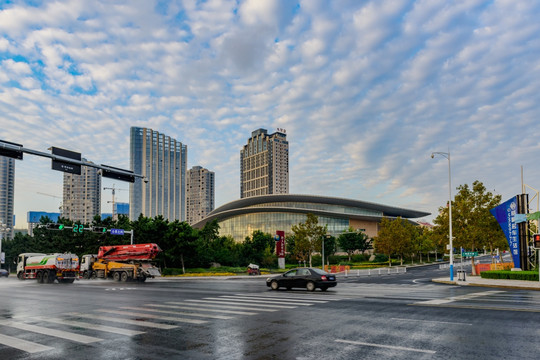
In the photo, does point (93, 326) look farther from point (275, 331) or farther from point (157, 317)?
point (275, 331)

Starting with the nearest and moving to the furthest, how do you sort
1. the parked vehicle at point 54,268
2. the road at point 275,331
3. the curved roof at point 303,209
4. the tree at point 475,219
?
the road at point 275,331 < the parked vehicle at point 54,268 < the tree at point 475,219 < the curved roof at point 303,209

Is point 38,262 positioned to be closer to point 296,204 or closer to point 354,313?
point 354,313

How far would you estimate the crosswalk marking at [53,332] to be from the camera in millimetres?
10141

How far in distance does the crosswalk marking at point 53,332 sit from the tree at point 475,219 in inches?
1645

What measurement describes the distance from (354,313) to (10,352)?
401 inches

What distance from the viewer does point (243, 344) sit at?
9.38 metres

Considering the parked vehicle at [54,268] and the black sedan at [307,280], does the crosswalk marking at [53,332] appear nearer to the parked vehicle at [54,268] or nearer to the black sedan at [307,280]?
the black sedan at [307,280]

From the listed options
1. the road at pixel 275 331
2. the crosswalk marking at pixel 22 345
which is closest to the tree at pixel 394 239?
the road at pixel 275 331

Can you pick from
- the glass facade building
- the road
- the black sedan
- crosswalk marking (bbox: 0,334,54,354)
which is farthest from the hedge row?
the glass facade building

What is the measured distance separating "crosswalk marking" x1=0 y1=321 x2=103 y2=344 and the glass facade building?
99460 millimetres

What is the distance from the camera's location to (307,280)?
79.9 feet

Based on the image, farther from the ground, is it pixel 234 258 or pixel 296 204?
pixel 296 204

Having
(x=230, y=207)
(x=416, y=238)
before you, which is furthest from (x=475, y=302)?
(x=230, y=207)

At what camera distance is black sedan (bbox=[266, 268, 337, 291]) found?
24141mm
